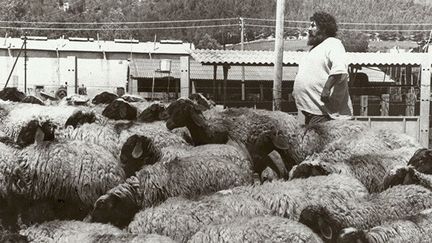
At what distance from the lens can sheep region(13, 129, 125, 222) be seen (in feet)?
18.9

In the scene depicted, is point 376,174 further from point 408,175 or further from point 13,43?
point 13,43

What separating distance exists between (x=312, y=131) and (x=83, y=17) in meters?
97.8

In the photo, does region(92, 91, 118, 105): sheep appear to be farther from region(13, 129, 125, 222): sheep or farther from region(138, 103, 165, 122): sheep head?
region(13, 129, 125, 222): sheep

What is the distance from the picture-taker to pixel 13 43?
4588 cm

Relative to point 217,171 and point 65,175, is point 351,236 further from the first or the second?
point 65,175

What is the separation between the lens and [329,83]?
7293 millimetres

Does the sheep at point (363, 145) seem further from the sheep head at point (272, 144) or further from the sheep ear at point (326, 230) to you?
the sheep ear at point (326, 230)

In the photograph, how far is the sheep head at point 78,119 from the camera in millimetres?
7070

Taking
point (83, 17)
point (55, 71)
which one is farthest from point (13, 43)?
point (83, 17)

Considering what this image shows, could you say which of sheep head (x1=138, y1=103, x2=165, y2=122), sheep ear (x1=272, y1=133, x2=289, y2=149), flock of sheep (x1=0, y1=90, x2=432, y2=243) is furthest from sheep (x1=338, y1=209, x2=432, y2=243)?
sheep head (x1=138, y1=103, x2=165, y2=122)

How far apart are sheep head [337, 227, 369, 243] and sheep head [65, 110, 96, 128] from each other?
3389mm

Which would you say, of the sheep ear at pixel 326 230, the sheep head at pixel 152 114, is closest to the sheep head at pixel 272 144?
the sheep head at pixel 152 114

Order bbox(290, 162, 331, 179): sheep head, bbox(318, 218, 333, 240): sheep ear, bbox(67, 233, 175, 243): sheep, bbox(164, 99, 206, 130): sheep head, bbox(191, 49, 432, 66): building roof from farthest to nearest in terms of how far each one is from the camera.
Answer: bbox(191, 49, 432, 66): building roof → bbox(164, 99, 206, 130): sheep head → bbox(290, 162, 331, 179): sheep head → bbox(318, 218, 333, 240): sheep ear → bbox(67, 233, 175, 243): sheep

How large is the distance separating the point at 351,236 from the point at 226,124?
3.28 m
